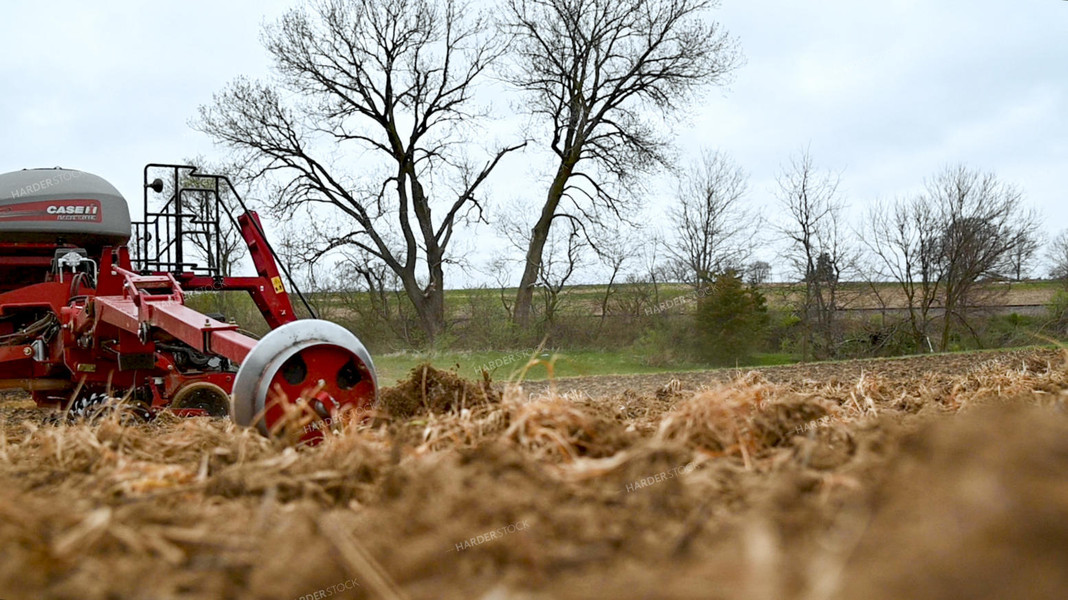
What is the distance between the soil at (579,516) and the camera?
0.91 metres

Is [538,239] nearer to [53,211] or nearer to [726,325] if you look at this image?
[726,325]

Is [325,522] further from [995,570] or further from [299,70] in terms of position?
[299,70]

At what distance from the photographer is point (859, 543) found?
1001mm

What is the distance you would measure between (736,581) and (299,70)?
28786 mm

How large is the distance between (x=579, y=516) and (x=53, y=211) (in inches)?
324

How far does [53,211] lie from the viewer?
7965mm

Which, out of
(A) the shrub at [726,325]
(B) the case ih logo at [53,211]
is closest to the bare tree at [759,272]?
(A) the shrub at [726,325]

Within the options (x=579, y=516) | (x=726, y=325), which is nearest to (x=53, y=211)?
(x=579, y=516)

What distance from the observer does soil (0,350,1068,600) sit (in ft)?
2.98

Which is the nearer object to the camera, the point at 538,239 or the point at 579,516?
the point at 579,516

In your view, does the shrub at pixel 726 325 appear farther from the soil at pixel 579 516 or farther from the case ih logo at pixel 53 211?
the soil at pixel 579 516

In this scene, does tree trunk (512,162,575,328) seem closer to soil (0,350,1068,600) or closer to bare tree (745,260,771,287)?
bare tree (745,260,771,287)

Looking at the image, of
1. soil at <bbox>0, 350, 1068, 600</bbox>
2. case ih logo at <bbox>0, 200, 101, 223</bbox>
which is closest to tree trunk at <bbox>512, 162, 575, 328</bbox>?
case ih logo at <bbox>0, 200, 101, 223</bbox>

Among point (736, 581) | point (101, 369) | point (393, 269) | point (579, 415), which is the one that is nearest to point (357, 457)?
point (579, 415)
